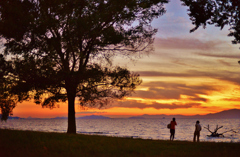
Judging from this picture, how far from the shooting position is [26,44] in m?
21.3

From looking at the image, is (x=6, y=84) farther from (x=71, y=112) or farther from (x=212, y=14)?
(x=212, y=14)

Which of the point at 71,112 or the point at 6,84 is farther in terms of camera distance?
the point at 71,112

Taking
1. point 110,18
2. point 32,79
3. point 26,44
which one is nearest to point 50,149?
point 32,79

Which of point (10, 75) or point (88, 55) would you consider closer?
point (10, 75)

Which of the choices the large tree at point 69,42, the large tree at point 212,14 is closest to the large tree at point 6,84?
the large tree at point 69,42

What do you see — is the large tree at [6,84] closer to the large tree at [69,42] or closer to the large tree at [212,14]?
the large tree at [69,42]

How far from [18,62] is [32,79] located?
70.7 inches

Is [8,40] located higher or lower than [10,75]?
higher

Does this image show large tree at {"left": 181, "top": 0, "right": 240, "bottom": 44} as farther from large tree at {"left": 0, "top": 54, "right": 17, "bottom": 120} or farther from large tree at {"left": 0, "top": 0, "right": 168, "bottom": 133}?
large tree at {"left": 0, "top": 54, "right": 17, "bottom": 120}

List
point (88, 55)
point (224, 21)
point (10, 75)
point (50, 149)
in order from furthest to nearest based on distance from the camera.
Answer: point (88, 55), point (10, 75), point (224, 21), point (50, 149)

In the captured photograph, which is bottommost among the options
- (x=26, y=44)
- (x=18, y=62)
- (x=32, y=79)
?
(x=32, y=79)

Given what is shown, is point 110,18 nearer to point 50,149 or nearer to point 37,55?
point 37,55

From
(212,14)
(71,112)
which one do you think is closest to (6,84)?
(71,112)

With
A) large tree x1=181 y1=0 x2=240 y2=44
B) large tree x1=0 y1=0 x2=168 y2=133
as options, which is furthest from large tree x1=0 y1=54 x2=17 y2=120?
large tree x1=181 y1=0 x2=240 y2=44
